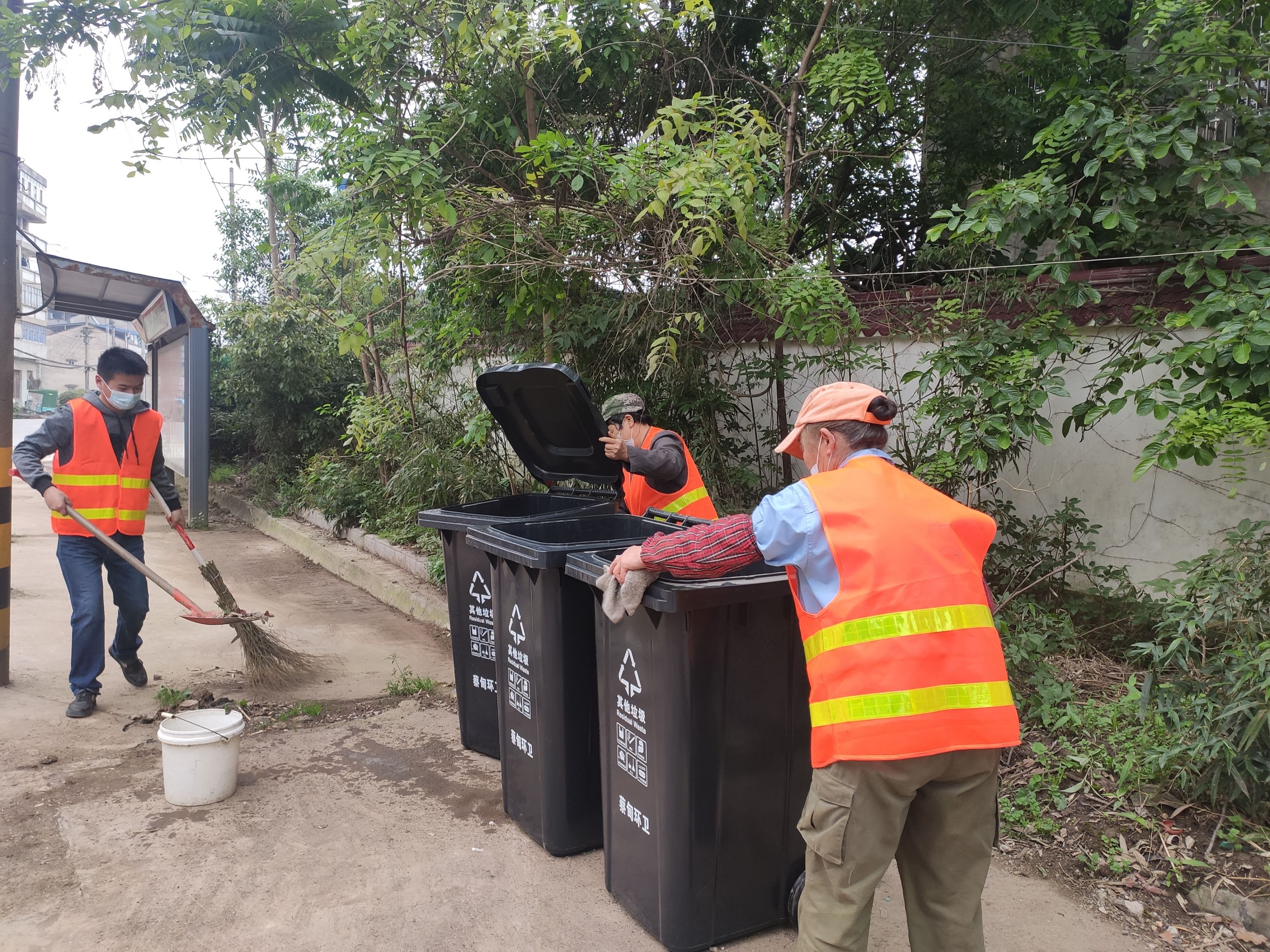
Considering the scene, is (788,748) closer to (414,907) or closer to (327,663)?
(414,907)

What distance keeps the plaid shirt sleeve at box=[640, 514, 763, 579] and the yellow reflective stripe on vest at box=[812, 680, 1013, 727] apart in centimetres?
41

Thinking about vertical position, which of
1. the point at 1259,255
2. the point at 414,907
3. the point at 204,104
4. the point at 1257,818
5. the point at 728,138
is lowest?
the point at 414,907

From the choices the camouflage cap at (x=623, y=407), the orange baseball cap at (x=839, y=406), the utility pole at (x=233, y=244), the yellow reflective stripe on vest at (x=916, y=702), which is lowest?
the yellow reflective stripe on vest at (x=916, y=702)

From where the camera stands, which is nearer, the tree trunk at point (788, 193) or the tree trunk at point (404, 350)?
the tree trunk at point (788, 193)

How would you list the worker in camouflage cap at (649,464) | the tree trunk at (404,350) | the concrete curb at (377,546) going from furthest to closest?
the concrete curb at (377,546), the tree trunk at (404,350), the worker in camouflage cap at (649,464)

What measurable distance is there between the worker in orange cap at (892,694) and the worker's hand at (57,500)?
386cm

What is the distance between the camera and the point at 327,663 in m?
5.46

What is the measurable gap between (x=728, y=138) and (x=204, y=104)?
323 centimetres

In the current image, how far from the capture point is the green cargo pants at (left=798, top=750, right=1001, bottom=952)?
1.95 m

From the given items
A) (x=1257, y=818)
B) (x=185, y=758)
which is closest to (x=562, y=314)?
(x=185, y=758)

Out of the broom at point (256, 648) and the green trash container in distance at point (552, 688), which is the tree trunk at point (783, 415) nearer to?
the green trash container in distance at point (552, 688)

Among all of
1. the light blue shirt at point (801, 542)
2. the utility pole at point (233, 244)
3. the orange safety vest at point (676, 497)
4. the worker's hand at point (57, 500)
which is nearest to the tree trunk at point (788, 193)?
the orange safety vest at point (676, 497)

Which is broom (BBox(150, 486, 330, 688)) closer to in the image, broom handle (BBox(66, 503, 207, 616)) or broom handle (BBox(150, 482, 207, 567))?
broom handle (BBox(150, 482, 207, 567))

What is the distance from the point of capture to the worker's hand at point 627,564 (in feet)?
7.65
